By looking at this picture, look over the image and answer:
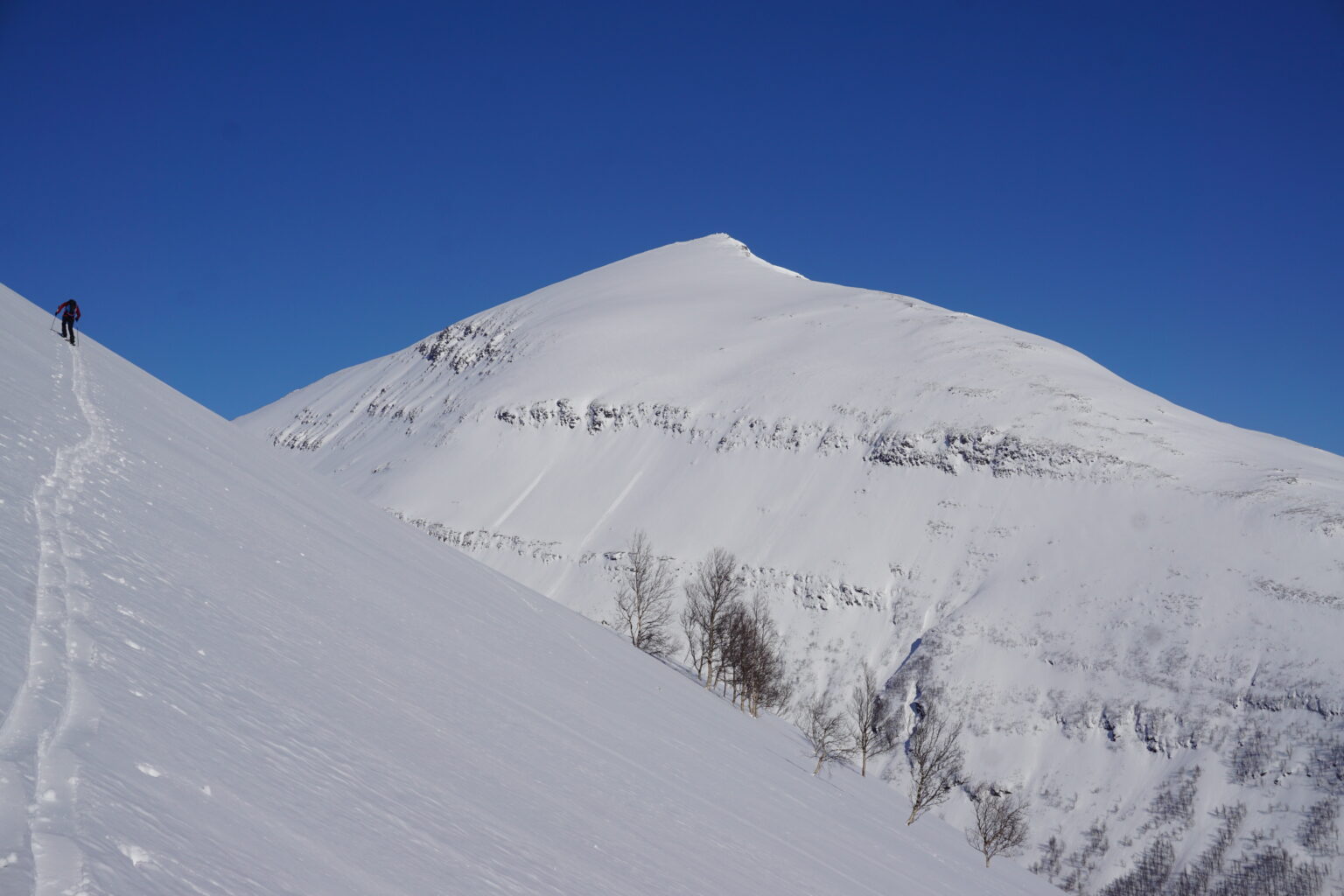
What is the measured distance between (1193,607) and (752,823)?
6419cm

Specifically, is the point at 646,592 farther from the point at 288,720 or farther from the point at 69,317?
the point at 288,720

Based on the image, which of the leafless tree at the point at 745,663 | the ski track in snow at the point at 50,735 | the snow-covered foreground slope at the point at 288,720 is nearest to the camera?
the ski track in snow at the point at 50,735

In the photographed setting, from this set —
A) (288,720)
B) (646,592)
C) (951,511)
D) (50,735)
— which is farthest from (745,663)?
(951,511)

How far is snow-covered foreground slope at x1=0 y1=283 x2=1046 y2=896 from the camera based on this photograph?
4152mm

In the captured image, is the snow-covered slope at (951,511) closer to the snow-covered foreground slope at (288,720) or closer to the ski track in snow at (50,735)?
the snow-covered foreground slope at (288,720)

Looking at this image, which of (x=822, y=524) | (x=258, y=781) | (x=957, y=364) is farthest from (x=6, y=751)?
(x=957, y=364)

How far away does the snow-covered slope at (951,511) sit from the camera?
56312 mm

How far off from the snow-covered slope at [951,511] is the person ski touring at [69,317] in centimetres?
5825

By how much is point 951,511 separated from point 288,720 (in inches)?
3343

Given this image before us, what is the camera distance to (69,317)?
2164cm

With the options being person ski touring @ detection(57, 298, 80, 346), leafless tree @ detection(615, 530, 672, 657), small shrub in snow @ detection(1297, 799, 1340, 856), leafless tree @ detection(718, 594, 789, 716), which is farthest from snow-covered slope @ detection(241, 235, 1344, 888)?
person ski touring @ detection(57, 298, 80, 346)

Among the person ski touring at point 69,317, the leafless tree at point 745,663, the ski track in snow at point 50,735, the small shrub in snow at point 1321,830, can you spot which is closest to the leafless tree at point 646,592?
the leafless tree at point 745,663

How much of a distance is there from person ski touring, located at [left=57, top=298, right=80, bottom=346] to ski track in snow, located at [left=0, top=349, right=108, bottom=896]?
58.0 ft

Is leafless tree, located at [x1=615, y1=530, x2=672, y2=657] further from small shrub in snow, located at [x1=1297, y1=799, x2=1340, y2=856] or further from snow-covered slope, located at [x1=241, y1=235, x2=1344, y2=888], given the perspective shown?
small shrub in snow, located at [x1=1297, y1=799, x2=1340, y2=856]
